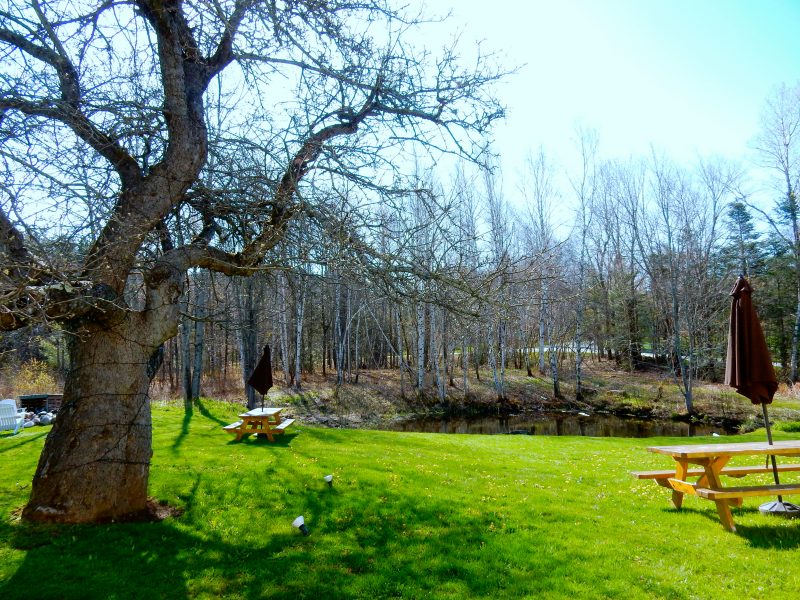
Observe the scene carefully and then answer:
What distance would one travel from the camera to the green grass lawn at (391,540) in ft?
13.3

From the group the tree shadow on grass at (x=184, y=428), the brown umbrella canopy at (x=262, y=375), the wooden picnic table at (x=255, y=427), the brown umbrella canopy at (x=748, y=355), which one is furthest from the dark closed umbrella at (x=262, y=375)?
the brown umbrella canopy at (x=748, y=355)

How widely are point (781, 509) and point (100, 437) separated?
23.4ft

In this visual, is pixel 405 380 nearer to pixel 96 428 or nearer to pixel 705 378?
pixel 705 378

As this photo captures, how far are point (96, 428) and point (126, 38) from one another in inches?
163

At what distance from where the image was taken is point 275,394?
74.5 feet

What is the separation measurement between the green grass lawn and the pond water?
11554mm

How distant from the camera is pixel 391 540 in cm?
507

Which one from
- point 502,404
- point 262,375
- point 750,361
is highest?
point 750,361

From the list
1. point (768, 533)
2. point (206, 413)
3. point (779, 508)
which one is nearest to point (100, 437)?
point (768, 533)

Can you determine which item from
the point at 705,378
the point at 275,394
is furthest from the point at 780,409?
the point at 275,394

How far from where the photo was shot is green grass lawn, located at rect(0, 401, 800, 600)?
405cm

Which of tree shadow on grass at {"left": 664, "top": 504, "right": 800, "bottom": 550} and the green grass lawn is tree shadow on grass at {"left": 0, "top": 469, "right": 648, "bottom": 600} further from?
tree shadow on grass at {"left": 664, "top": 504, "right": 800, "bottom": 550}

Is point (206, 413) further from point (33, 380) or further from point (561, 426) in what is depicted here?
point (561, 426)

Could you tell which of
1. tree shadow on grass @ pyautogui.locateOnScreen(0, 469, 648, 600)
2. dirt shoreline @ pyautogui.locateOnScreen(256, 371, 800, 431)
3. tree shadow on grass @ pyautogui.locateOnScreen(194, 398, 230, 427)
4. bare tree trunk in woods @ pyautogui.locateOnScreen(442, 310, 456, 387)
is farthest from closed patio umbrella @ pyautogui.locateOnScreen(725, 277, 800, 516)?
bare tree trunk in woods @ pyautogui.locateOnScreen(442, 310, 456, 387)
